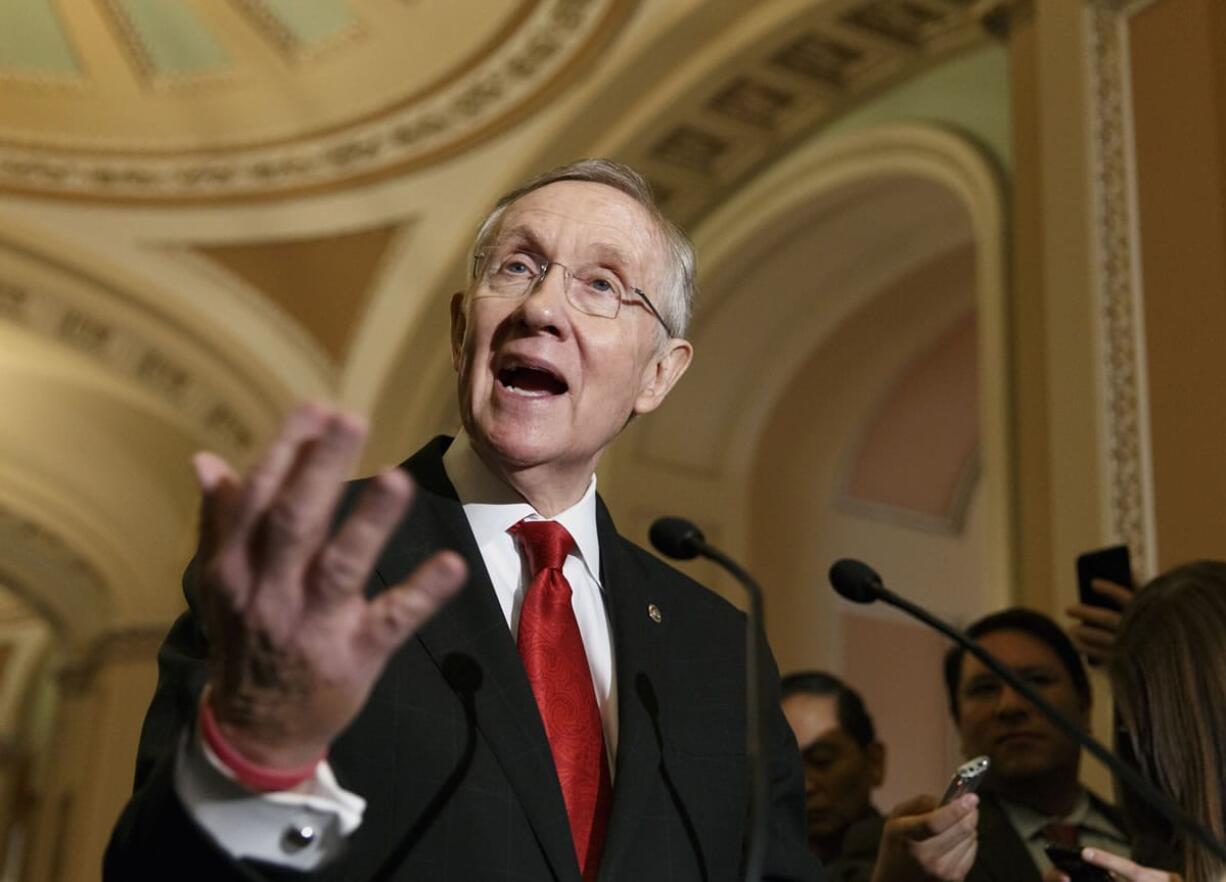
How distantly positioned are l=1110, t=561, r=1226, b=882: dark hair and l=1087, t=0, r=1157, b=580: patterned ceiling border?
1.91 m

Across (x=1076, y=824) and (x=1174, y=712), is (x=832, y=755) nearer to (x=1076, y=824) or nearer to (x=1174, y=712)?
(x=1076, y=824)

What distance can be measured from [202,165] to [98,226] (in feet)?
2.28

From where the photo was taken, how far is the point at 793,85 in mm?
6934

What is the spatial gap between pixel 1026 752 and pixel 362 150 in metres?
6.32

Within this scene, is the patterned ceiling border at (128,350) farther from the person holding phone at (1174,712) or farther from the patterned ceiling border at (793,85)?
the person holding phone at (1174,712)

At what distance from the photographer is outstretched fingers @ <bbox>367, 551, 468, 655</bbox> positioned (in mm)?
1224

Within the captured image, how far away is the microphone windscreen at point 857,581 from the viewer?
209cm

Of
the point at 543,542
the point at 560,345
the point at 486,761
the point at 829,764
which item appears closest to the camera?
the point at 486,761

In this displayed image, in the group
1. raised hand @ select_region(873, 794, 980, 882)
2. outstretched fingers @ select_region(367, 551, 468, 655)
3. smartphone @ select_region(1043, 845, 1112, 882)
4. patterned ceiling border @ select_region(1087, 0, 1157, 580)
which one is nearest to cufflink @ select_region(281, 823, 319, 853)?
outstretched fingers @ select_region(367, 551, 468, 655)

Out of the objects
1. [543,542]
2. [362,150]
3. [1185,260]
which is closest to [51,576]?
→ [362,150]

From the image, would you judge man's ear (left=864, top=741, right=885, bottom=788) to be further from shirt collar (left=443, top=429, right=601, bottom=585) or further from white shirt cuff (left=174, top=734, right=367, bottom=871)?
white shirt cuff (left=174, top=734, right=367, bottom=871)

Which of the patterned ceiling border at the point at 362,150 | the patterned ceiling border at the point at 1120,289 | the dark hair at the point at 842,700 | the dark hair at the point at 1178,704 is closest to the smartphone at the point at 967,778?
the dark hair at the point at 1178,704

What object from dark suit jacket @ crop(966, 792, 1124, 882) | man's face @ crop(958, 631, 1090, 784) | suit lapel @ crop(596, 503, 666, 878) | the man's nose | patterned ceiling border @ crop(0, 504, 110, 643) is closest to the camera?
suit lapel @ crop(596, 503, 666, 878)

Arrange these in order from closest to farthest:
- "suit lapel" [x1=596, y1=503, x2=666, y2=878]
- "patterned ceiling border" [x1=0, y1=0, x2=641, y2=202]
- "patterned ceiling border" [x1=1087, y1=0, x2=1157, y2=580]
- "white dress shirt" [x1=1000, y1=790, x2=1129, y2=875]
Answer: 1. "suit lapel" [x1=596, y1=503, x2=666, y2=878]
2. "white dress shirt" [x1=1000, y1=790, x2=1129, y2=875]
3. "patterned ceiling border" [x1=1087, y1=0, x2=1157, y2=580]
4. "patterned ceiling border" [x1=0, y1=0, x2=641, y2=202]
